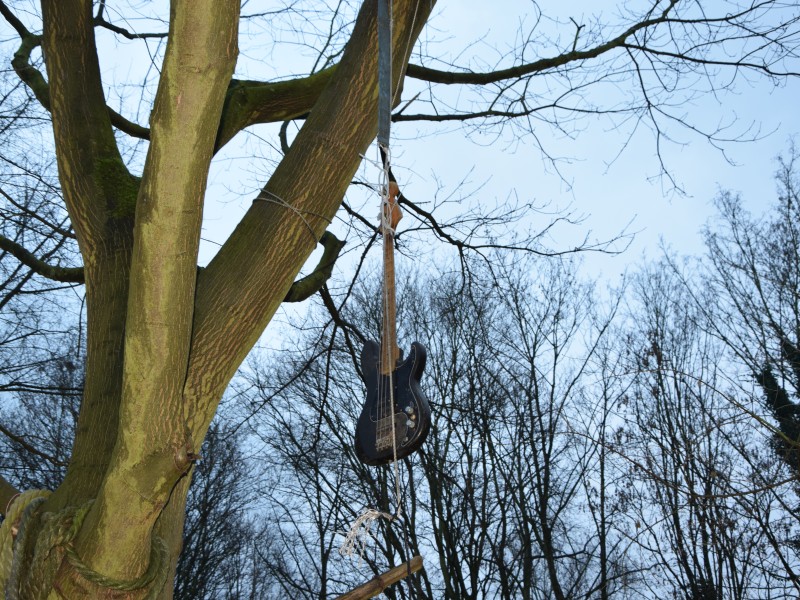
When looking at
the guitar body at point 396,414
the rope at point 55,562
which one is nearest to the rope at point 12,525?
the rope at point 55,562

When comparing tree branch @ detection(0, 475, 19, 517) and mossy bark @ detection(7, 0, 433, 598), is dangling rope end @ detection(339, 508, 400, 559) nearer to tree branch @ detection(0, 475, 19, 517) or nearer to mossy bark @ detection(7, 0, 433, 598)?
mossy bark @ detection(7, 0, 433, 598)

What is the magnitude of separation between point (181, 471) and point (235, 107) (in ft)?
6.82

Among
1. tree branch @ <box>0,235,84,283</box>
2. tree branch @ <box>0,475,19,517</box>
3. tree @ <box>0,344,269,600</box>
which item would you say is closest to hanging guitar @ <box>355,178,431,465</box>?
tree branch @ <box>0,475,19,517</box>

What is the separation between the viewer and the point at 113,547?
7.87ft

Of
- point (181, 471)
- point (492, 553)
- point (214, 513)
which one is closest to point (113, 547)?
point (181, 471)

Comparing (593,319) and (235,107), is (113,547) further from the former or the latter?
(593,319)

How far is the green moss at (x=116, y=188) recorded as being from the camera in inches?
127

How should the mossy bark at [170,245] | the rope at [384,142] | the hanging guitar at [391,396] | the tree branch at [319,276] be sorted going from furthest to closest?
the tree branch at [319,276] < the hanging guitar at [391,396] < the rope at [384,142] < the mossy bark at [170,245]

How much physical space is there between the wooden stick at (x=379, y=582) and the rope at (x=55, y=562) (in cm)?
88

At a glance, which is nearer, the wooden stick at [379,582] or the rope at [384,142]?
the rope at [384,142]

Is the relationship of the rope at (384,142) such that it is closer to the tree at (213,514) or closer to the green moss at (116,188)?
the green moss at (116,188)

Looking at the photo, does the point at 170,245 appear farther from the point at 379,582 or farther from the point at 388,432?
the point at 379,582

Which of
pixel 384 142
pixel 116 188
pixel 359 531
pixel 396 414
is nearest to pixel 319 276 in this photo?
pixel 116 188

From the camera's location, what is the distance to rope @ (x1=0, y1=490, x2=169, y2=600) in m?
2.44
